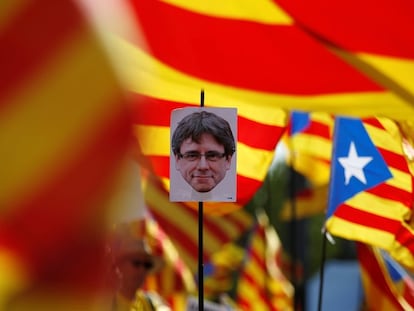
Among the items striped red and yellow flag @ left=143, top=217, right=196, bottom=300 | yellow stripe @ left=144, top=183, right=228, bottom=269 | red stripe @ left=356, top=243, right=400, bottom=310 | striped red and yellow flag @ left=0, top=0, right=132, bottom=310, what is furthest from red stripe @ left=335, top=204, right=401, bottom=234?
striped red and yellow flag @ left=0, top=0, right=132, bottom=310

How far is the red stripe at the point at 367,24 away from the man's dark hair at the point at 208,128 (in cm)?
79

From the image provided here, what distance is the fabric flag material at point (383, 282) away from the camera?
563 centimetres

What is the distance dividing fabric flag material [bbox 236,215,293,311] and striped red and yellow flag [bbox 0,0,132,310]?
8892 mm

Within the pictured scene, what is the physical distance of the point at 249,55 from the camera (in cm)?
380

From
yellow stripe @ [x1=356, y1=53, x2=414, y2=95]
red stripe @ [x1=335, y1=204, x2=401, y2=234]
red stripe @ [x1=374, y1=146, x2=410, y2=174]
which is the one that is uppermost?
yellow stripe @ [x1=356, y1=53, x2=414, y2=95]

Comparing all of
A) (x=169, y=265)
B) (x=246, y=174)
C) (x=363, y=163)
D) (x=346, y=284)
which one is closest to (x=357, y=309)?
(x=346, y=284)

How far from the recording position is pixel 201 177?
2.95 metres

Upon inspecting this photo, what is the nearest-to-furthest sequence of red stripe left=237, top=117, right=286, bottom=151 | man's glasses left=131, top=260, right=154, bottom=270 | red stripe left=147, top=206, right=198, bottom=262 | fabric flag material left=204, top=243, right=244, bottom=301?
1. man's glasses left=131, top=260, right=154, bottom=270
2. red stripe left=237, top=117, right=286, bottom=151
3. red stripe left=147, top=206, right=198, bottom=262
4. fabric flag material left=204, top=243, right=244, bottom=301

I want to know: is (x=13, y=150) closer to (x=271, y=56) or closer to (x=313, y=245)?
(x=271, y=56)

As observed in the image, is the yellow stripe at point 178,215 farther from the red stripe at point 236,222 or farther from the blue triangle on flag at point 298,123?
the red stripe at point 236,222

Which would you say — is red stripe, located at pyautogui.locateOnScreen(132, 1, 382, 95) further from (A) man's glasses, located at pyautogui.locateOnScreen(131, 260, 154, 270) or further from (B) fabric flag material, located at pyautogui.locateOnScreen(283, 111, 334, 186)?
(B) fabric flag material, located at pyautogui.locateOnScreen(283, 111, 334, 186)

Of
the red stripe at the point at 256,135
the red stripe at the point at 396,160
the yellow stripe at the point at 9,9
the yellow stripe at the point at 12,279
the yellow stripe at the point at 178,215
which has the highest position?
the yellow stripe at the point at 9,9

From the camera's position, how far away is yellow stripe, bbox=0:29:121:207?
2.43 ft

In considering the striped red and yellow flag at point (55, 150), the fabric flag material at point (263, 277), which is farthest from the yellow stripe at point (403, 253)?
the striped red and yellow flag at point (55, 150)
